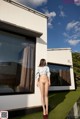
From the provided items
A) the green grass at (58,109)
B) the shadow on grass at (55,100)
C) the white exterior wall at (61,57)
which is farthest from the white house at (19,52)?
the white exterior wall at (61,57)

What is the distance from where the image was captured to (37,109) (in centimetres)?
574

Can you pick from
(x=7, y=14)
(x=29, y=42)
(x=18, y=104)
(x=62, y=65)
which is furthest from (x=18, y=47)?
(x=62, y=65)

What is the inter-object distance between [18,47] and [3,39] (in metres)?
0.58

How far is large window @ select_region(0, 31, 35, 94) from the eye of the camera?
533 centimetres

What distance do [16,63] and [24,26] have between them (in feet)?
4.18

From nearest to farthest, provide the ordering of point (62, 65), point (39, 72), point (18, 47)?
point (39, 72) < point (18, 47) < point (62, 65)

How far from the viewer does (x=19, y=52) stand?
5.86 meters

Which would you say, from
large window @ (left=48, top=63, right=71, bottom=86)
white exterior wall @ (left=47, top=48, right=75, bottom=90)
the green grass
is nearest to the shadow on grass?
the green grass

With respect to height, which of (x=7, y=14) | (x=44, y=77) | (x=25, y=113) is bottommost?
(x=25, y=113)

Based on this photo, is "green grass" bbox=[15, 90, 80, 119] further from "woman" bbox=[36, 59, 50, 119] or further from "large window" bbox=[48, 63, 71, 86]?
"large window" bbox=[48, 63, 71, 86]

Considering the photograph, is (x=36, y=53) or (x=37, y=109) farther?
(x=36, y=53)

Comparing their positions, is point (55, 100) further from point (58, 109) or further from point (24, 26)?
point (24, 26)

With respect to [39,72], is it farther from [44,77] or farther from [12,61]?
[12,61]

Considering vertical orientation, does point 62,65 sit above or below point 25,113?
above
